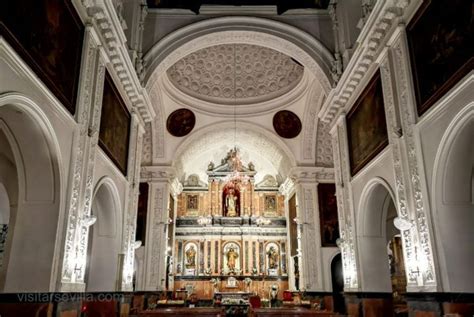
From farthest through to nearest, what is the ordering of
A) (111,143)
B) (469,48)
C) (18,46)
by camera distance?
(111,143), (469,48), (18,46)

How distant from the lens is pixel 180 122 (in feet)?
60.0

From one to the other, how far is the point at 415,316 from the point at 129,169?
25.2 feet

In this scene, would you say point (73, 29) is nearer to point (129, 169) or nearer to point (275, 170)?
point (129, 169)

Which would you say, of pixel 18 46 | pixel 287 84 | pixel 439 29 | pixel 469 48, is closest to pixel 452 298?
pixel 469 48

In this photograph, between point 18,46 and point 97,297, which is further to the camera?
point 97,297

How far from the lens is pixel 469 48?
551 cm

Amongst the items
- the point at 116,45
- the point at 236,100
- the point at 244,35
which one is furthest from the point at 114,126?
the point at 236,100

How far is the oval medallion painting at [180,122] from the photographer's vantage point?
1809cm

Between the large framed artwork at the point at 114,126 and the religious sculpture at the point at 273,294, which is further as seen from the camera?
the religious sculpture at the point at 273,294

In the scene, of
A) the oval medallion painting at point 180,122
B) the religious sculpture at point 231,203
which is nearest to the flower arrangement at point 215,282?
the religious sculpture at point 231,203

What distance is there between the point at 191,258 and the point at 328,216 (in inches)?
379

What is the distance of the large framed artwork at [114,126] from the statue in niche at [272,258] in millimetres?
14376

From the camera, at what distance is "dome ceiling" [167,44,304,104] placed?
17297 millimetres

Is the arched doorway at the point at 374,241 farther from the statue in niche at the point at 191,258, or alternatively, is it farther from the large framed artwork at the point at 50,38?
the statue in niche at the point at 191,258
